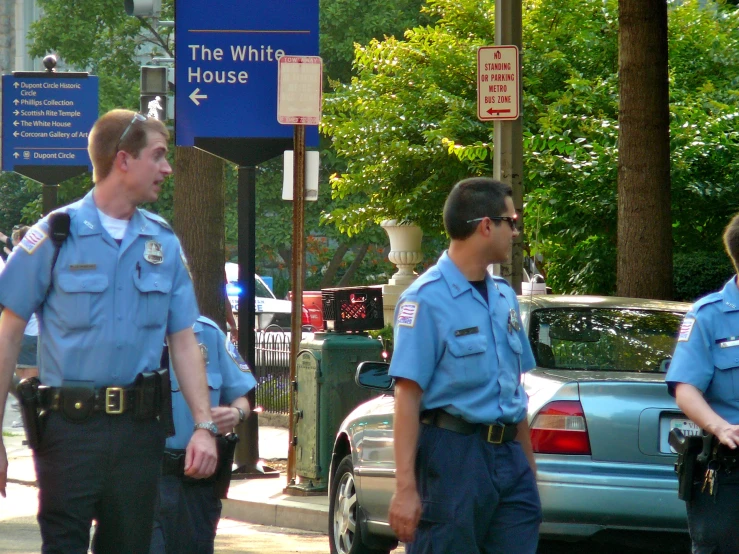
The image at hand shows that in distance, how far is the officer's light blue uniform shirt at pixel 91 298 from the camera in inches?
161

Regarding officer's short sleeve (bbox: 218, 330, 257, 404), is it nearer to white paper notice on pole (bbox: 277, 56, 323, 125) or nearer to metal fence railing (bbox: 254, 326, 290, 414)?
white paper notice on pole (bbox: 277, 56, 323, 125)

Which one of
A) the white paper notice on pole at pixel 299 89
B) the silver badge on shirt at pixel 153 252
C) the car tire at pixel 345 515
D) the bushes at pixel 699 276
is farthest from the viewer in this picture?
the bushes at pixel 699 276

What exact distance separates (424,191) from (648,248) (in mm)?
7424

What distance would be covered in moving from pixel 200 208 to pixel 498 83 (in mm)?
3300

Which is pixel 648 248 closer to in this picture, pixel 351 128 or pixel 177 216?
pixel 177 216

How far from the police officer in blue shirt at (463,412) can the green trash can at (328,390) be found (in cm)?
534

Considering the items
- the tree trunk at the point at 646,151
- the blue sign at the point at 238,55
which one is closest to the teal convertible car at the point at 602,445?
the tree trunk at the point at 646,151

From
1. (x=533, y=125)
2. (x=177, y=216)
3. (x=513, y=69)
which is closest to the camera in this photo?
(x=513, y=69)

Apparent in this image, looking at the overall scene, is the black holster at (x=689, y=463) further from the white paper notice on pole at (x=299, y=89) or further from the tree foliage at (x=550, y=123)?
the tree foliage at (x=550, y=123)

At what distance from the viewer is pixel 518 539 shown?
4.40 meters

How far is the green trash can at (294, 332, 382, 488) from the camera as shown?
9844mm

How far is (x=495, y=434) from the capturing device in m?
4.42

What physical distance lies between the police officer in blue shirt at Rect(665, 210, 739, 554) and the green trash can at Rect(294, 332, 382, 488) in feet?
17.1

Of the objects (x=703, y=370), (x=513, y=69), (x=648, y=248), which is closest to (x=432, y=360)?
(x=703, y=370)
